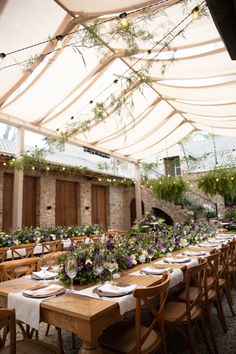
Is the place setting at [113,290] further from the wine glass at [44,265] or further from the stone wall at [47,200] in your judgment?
the stone wall at [47,200]

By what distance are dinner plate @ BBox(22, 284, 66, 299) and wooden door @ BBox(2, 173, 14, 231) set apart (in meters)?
6.63

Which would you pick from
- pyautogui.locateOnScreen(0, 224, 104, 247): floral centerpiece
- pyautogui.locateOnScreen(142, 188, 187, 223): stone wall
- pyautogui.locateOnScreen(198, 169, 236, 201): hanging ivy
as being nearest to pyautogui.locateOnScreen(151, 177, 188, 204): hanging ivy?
pyautogui.locateOnScreen(198, 169, 236, 201): hanging ivy

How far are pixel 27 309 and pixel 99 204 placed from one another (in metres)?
10.1

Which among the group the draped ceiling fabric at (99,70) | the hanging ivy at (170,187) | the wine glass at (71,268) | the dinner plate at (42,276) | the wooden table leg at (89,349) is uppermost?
the draped ceiling fabric at (99,70)

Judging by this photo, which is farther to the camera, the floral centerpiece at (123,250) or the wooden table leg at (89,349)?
the floral centerpiece at (123,250)

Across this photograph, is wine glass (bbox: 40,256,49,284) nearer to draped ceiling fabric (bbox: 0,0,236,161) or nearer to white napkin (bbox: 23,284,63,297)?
white napkin (bbox: 23,284,63,297)

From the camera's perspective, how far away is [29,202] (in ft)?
29.4

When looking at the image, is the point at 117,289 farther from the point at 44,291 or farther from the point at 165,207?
the point at 165,207

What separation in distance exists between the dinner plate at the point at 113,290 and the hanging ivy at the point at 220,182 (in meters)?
7.68

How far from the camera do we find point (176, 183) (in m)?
9.82

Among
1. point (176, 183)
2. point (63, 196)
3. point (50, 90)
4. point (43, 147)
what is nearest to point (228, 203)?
point (176, 183)

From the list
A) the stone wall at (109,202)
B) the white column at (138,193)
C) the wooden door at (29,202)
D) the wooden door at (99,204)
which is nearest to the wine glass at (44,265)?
the stone wall at (109,202)

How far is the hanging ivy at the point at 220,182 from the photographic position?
29.2 ft

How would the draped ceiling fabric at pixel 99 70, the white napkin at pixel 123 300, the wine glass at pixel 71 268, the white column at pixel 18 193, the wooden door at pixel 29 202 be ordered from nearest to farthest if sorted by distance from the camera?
the white napkin at pixel 123 300 < the wine glass at pixel 71 268 < the draped ceiling fabric at pixel 99 70 < the white column at pixel 18 193 < the wooden door at pixel 29 202
